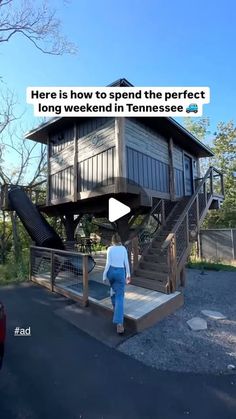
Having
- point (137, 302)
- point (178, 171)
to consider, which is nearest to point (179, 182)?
point (178, 171)

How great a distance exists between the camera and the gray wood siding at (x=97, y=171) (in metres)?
7.83

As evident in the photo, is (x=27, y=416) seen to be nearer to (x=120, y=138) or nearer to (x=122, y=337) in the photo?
(x=122, y=337)

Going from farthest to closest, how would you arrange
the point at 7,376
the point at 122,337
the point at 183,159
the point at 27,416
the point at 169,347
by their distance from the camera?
1. the point at 183,159
2. the point at 122,337
3. the point at 169,347
4. the point at 7,376
5. the point at 27,416

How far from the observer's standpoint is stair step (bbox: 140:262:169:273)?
22.5 ft

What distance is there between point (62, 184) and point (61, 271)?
13.1 feet

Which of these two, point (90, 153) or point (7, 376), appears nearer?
point (7, 376)

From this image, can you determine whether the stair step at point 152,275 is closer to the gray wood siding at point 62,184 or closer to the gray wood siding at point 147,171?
the gray wood siding at point 147,171

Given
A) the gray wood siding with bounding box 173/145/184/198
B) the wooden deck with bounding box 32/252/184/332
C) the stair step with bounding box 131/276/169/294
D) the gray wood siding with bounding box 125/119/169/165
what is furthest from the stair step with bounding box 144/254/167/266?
the gray wood siding with bounding box 173/145/184/198

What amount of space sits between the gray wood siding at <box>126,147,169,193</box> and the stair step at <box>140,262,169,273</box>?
8.07 feet

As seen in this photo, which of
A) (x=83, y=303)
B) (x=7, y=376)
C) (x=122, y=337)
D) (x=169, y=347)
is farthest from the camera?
(x=83, y=303)

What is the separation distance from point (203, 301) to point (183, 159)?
6.75 m

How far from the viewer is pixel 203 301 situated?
21.8ft

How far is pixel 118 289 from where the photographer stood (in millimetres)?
4684

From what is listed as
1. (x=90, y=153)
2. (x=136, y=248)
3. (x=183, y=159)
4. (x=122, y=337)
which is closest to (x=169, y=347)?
(x=122, y=337)
